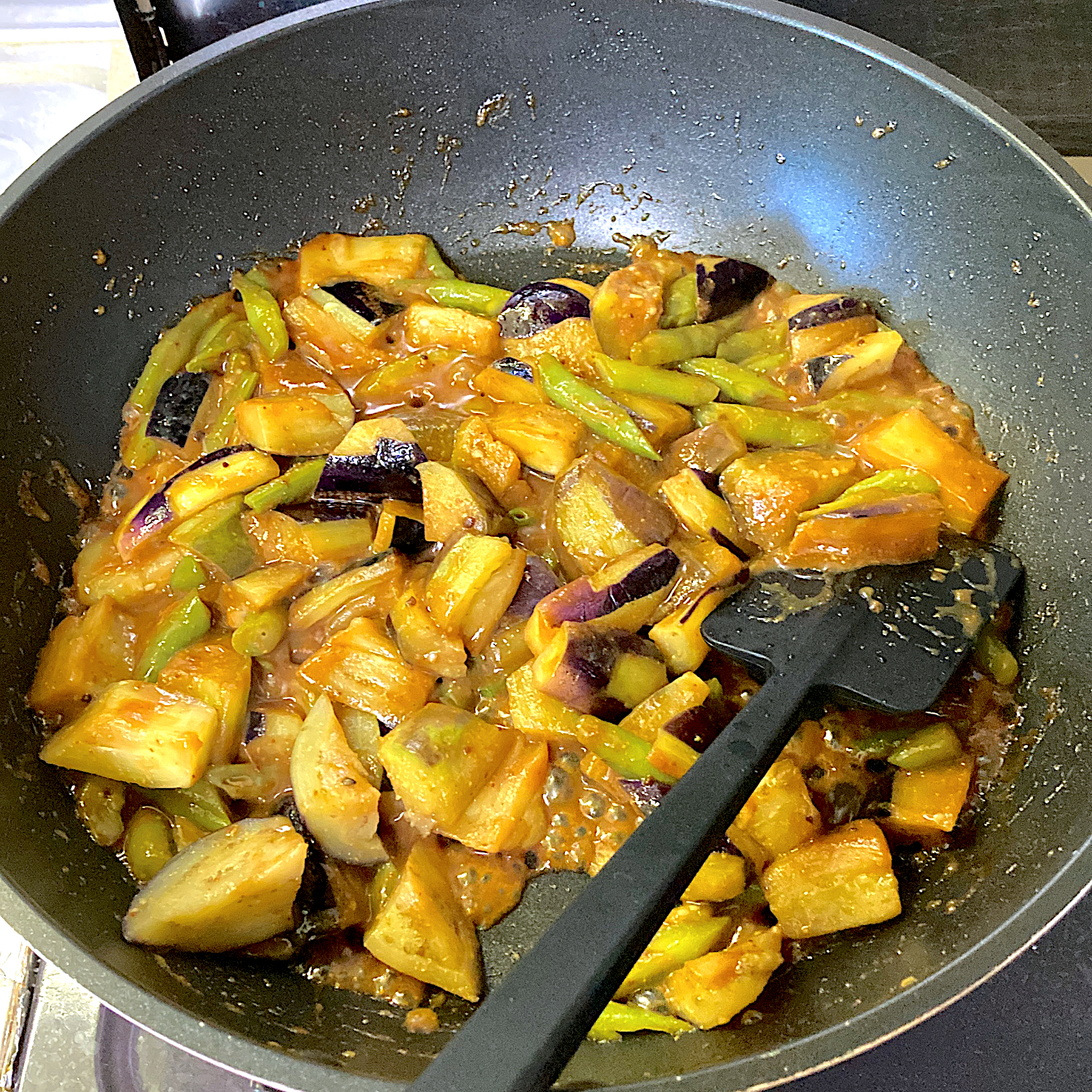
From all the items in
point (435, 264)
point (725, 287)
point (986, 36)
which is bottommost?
point (725, 287)

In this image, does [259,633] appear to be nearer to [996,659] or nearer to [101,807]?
[101,807]

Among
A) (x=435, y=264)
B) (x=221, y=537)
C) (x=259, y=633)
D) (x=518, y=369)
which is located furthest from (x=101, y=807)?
(x=435, y=264)

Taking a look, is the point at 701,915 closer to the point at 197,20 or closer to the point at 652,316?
the point at 652,316

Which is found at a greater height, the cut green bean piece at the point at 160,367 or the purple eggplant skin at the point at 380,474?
the cut green bean piece at the point at 160,367

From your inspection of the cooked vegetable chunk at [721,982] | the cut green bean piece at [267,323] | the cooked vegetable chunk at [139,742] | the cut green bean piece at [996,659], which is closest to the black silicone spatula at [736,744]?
the cut green bean piece at [996,659]

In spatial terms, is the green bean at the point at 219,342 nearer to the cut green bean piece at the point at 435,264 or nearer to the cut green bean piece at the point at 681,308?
the cut green bean piece at the point at 435,264
